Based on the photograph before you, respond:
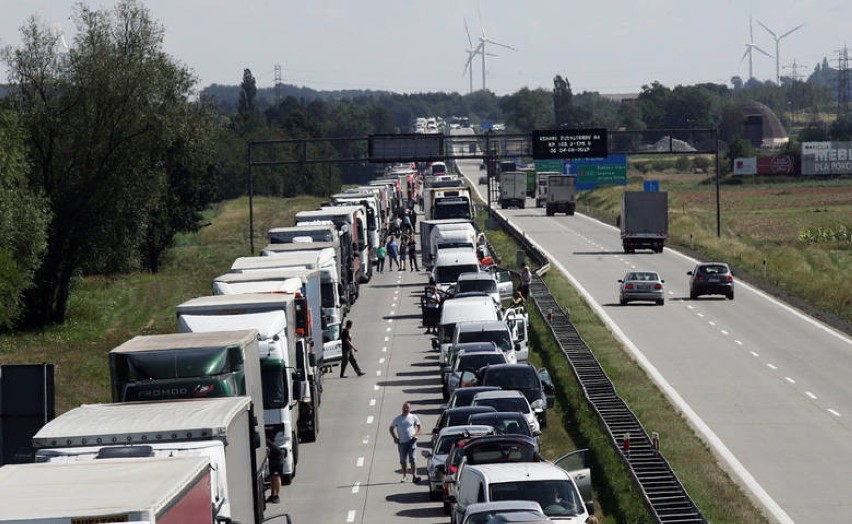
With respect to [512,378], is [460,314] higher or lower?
higher

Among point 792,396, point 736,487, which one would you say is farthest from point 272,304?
point 792,396

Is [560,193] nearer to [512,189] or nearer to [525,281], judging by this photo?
[512,189]

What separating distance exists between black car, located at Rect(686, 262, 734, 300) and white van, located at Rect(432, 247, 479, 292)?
33.8 feet

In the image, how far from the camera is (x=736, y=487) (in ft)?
82.4

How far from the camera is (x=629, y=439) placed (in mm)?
26375

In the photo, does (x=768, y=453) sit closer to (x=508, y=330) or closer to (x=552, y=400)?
(x=552, y=400)

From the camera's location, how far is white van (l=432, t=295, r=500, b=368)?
39.3 metres

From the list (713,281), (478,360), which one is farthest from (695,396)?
(713,281)

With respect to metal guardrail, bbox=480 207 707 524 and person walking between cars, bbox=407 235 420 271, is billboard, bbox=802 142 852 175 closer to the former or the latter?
person walking between cars, bbox=407 235 420 271

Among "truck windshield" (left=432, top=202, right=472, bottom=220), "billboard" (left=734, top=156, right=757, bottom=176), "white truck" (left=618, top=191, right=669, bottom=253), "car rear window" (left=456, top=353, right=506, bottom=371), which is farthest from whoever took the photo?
"billboard" (left=734, top=156, right=757, bottom=176)

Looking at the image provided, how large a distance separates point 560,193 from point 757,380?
8383cm

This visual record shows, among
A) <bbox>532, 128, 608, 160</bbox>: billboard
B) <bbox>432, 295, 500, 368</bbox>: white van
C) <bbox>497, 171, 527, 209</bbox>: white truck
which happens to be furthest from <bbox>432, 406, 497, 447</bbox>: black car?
<bbox>497, 171, 527, 209</bbox>: white truck

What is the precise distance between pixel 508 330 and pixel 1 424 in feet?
58.6

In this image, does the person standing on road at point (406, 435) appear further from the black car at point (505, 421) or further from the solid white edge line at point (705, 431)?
the solid white edge line at point (705, 431)
